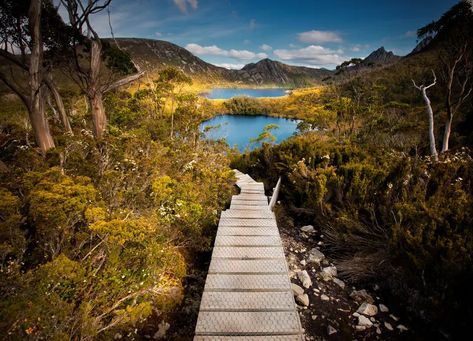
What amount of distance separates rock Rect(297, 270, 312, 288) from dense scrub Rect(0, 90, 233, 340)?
168 cm

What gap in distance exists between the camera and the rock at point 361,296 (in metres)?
3.44

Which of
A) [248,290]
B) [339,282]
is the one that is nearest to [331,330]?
[339,282]

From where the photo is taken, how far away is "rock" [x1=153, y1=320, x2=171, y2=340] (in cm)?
291

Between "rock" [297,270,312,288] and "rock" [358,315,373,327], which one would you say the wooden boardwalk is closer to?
"rock" [297,270,312,288]

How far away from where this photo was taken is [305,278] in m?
3.82

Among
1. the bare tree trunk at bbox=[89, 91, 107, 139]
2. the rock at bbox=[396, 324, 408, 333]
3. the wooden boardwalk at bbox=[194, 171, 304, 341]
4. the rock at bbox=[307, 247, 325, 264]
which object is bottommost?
the rock at bbox=[307, 247, 325, 264]

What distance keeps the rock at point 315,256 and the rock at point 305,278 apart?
1.41ft

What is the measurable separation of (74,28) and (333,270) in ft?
29.3

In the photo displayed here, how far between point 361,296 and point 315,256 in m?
1.05

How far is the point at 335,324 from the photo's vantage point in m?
3.06

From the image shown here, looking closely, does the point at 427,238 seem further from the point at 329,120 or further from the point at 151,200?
the point at 329,120

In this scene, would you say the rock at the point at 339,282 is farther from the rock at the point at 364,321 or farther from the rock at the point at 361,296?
the rock at the point at 364,321

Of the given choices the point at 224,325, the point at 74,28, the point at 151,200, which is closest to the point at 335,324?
the point at 224,325

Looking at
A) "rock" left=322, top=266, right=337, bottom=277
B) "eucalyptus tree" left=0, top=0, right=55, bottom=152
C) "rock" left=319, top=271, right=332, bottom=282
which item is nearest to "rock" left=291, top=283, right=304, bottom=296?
"rock" left=319, top=271, right=332, bottom=282
